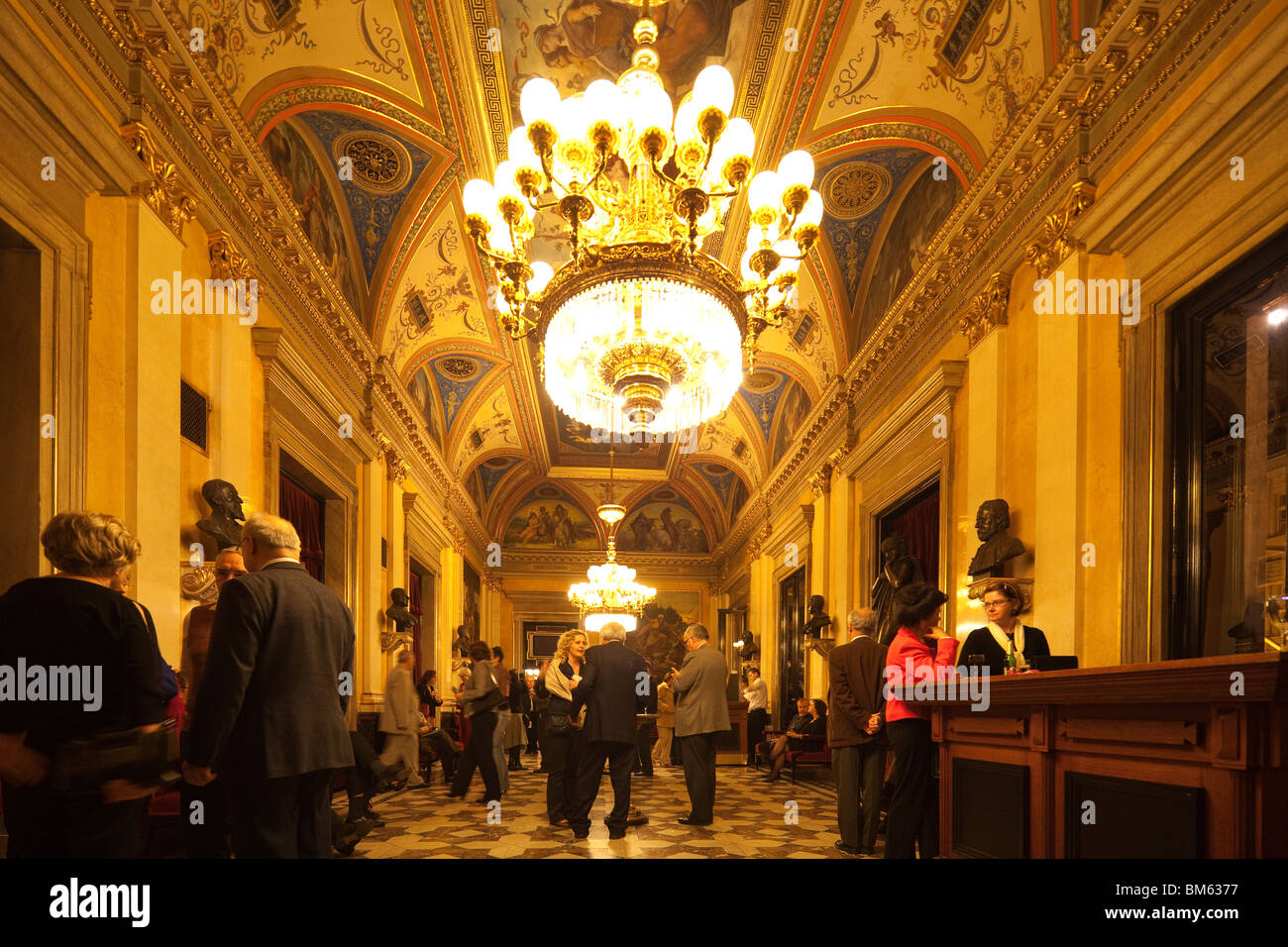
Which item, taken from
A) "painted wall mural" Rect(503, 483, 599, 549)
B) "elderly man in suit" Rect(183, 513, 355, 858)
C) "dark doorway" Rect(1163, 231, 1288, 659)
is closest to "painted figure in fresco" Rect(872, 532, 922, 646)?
"dark doorway" Rect(1163, 231, 1288, 659)

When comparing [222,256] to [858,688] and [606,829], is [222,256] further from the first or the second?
[858,688]

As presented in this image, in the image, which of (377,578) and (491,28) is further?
(377,578)

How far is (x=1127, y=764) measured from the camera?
113 inches

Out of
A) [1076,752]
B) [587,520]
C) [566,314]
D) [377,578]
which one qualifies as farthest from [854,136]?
[587,520]

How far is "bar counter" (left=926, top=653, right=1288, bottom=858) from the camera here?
7.54ft

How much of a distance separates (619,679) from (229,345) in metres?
3.93

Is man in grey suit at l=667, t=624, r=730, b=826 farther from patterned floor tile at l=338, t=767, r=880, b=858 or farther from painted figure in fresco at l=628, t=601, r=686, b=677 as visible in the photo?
painted figure in fresco at l=628, t=601, r=686, b=677

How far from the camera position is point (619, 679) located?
612 centimetres

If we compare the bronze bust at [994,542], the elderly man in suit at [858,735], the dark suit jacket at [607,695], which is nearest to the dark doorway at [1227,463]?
the bronze bust at [994,542]

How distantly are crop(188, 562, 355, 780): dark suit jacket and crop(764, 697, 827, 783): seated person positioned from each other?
26.7 feet

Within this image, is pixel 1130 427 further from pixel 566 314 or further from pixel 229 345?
pixel 229 345

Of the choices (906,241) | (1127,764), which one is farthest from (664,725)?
(1127,764)

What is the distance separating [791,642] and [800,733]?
20.1ft

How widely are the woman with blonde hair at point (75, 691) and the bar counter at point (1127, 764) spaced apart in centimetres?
302
